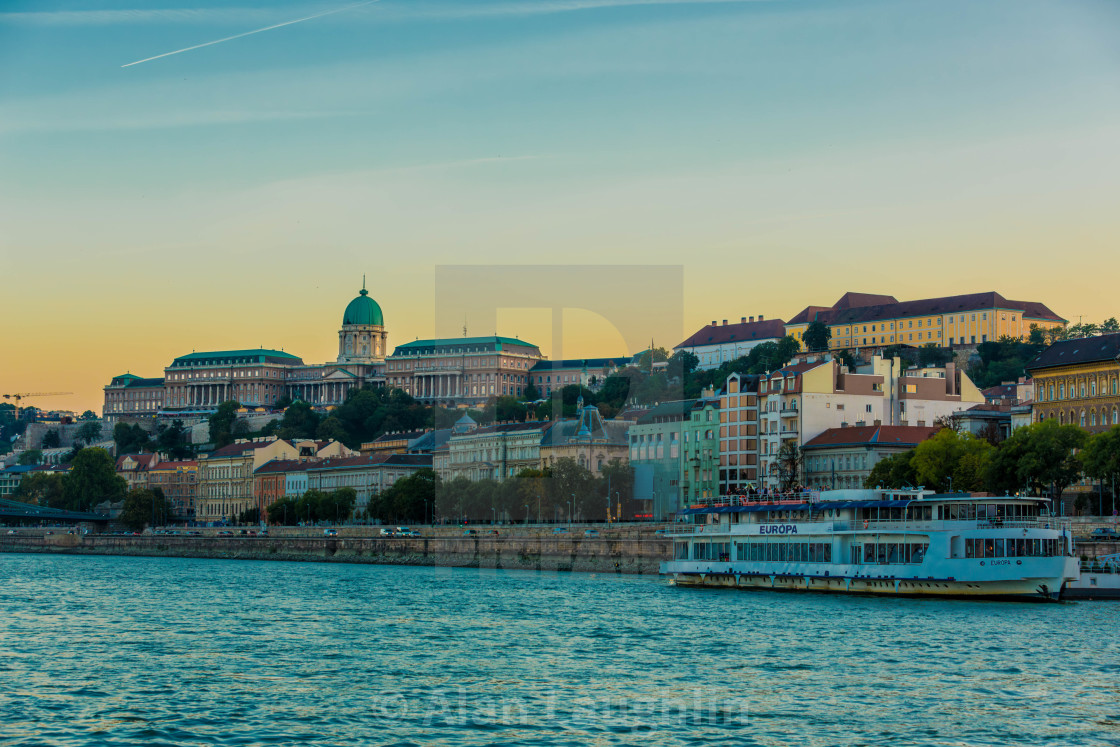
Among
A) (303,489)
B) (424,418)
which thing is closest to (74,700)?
(303,489)

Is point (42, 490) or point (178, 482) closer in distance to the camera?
point (42, 490)

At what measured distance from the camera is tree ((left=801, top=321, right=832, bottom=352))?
140000 millimetres

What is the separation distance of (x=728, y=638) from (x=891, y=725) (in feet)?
37.8

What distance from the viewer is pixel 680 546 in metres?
54.5

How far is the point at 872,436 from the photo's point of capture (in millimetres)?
81125

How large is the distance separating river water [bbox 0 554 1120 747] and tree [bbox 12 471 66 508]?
93979 mm

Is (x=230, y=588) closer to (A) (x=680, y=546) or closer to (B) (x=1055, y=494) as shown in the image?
(A) (x=680, y=546)

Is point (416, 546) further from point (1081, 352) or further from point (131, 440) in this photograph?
point (131, 440)

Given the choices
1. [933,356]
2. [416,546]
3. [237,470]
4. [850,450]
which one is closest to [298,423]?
[237,470]

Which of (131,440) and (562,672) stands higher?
(131,440)

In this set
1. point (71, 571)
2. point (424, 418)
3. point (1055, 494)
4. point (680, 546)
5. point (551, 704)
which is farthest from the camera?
point (424, 418)

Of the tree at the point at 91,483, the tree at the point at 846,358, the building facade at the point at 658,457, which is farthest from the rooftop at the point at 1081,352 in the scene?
the tree at the point at 91,483

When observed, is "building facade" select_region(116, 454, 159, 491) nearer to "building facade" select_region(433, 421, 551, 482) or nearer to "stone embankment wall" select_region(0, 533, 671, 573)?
"stone embankment wall" select_region(0, 533, 671, 573)

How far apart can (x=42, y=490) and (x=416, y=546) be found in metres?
77.8
